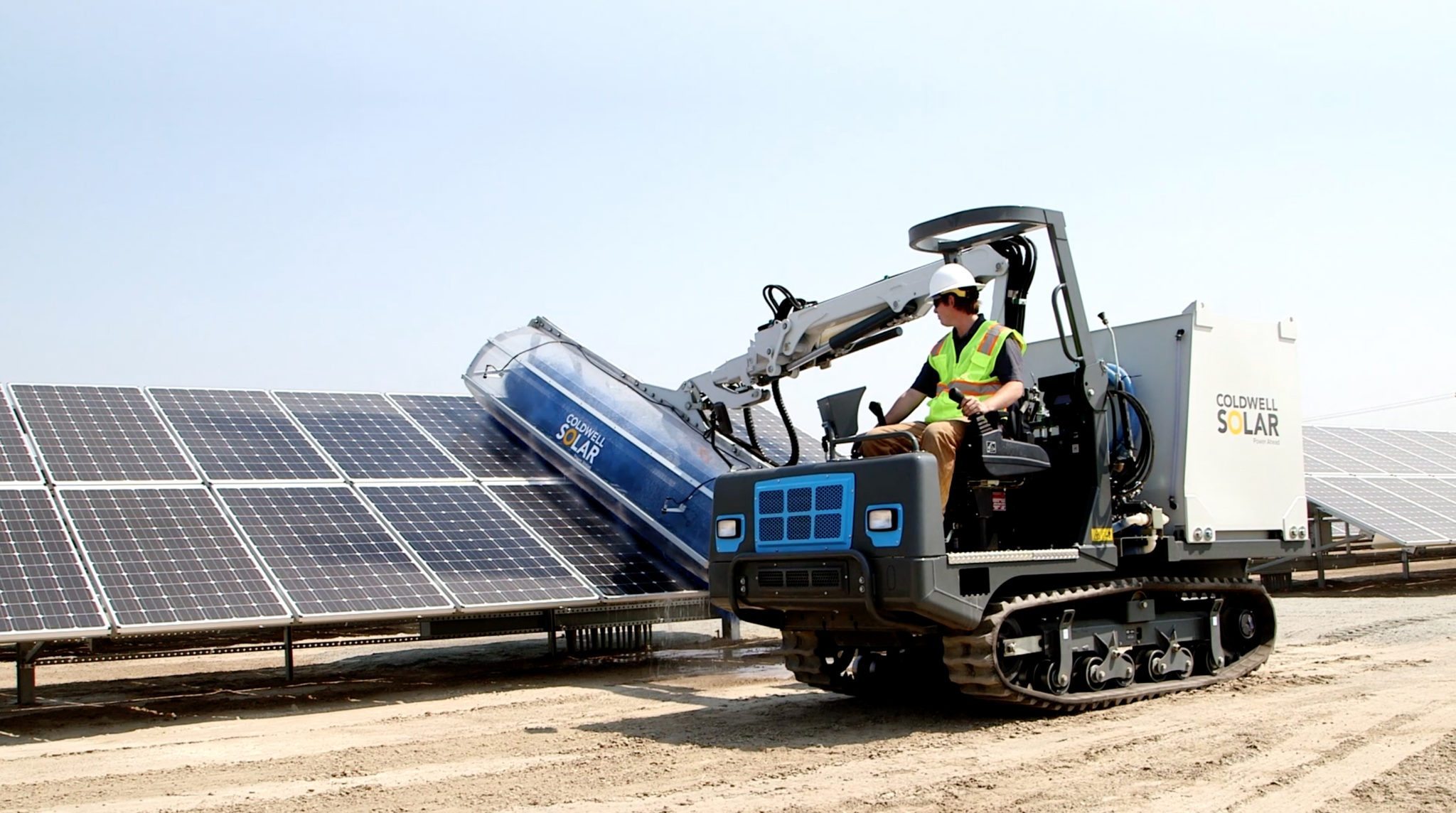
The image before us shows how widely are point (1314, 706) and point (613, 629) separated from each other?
8.18 m

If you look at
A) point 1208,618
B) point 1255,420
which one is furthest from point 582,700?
point 1255,420

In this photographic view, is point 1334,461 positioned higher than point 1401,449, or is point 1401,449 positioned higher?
point 1401,449

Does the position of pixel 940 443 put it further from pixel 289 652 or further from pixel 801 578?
pixel 289 652

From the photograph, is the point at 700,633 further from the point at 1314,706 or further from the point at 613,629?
the point at 1314,706

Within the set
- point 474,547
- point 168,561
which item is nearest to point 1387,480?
point 474,547

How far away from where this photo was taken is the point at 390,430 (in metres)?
14.1

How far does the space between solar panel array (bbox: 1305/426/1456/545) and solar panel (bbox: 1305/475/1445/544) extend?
2 centimetres

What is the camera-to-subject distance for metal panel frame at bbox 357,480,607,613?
1098 cm

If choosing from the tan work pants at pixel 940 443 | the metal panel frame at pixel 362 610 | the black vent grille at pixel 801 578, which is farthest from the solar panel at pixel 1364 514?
the metal panel frame at pixel 362 610

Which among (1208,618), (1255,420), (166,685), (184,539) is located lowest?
(166,685)

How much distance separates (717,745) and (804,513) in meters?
1.69

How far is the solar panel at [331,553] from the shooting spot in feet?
34.2

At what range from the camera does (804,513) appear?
8617 mm

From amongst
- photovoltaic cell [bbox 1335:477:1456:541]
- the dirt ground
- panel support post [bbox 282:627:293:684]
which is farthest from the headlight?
photovoltaic cell [bbox 1335:477:1456:541]
